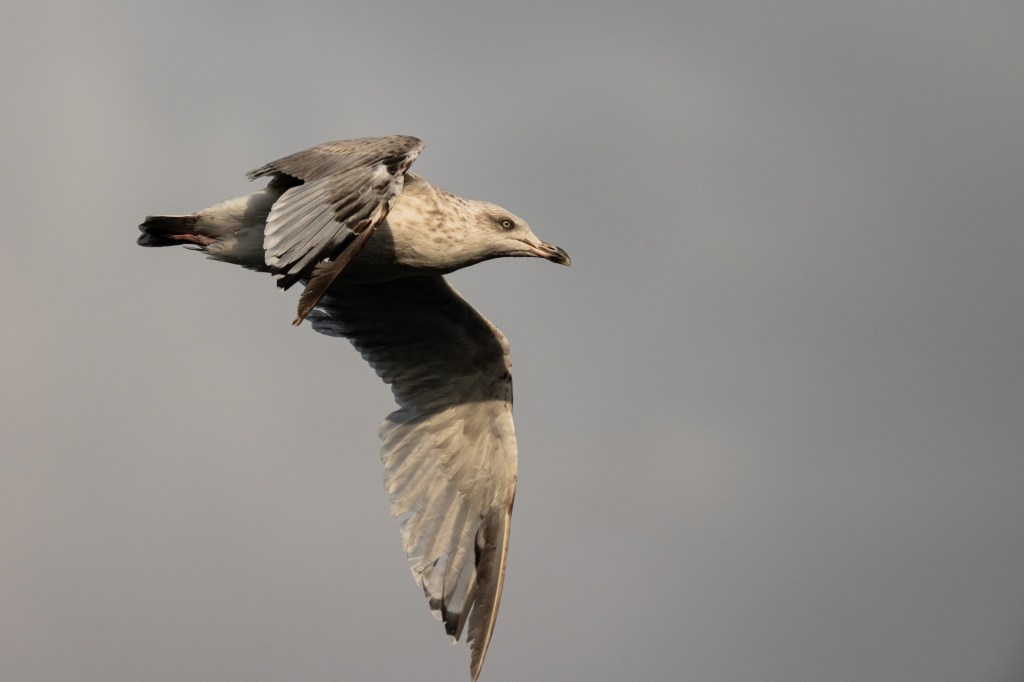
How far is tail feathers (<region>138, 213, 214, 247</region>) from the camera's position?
15.3m

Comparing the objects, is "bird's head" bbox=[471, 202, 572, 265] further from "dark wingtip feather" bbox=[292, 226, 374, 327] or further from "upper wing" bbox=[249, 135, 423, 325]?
"dark wingtip feather" bbox=[292, 226, 374, 327]

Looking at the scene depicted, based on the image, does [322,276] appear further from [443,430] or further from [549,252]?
[443,430]

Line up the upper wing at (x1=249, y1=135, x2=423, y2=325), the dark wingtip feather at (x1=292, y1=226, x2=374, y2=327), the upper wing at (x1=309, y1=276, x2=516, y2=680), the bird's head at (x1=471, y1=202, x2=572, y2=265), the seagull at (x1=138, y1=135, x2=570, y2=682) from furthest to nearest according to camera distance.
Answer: the upper wing at (x1=309, y1=276, x2=516, y2=680)
the bird's head at (x1=471, y1=202, x2=572, y2=265)
the seagull at (x1=138, y1=135, x2=570, y2=682)
the upper wing at (x1=249, y1=135, x2=423, y2=325)
the dark wingtip feather at (x1=292, y1=226, x2=374, y2=327)

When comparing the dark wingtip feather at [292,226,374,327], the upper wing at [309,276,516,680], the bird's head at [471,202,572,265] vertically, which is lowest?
the upper wing at [309,276,516,680]

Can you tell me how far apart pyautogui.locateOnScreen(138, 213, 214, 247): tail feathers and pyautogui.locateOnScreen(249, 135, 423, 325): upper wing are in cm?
194

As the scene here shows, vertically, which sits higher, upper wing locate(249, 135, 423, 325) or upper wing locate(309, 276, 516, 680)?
upper wing locate(249, 135, 423, 325)

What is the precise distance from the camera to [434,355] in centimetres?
1750

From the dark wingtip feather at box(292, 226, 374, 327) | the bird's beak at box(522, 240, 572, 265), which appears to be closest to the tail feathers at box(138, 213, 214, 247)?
the bird's beak at box(522, 240, 572, 265)

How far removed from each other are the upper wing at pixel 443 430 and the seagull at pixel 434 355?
0.04ft

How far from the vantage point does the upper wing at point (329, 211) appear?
11.5 meters

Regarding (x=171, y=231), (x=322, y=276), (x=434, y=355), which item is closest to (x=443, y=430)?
(x=434, y=355)

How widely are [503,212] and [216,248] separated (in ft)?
9.89

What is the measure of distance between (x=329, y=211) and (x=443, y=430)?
607 centimetres

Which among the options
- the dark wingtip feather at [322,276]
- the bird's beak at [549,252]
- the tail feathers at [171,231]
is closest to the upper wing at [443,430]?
the bird's beak at [549,252]
